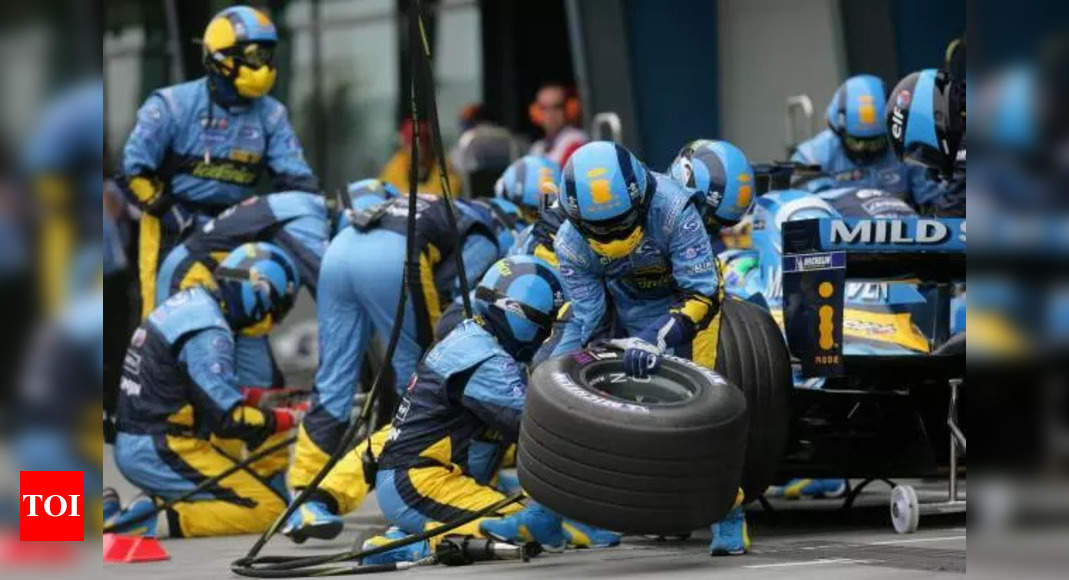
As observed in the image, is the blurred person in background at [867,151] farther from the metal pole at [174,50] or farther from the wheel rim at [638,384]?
the metal pole at [174,50]

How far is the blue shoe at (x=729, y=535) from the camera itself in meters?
7.66

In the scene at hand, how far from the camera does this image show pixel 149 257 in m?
11.6

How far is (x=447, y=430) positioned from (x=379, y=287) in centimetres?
210

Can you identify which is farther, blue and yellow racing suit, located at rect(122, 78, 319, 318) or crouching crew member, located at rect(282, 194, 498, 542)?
blue and yellow racing suit, located at rect(122, 78, 319, 318)

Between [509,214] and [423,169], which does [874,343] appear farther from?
[423,169]

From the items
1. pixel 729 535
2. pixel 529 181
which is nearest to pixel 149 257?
pixel 529 181

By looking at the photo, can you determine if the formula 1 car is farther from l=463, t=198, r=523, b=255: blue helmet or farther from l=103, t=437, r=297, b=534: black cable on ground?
l=103, t=437, r=297, b=534: black cable on ground

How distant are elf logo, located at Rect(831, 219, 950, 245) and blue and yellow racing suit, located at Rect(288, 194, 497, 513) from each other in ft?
7.06

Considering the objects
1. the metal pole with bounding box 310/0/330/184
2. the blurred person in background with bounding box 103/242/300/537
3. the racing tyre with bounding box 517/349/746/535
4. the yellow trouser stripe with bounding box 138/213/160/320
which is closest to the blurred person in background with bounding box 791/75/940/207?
the blurred person in background with bounding box 103/242/300/537

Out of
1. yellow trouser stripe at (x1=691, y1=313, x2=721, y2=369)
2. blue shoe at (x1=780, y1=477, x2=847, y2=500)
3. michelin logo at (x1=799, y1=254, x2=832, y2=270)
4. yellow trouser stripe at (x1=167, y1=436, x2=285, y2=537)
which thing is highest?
michelin logo at (x1=799, y1=254, x2=832, y2=270)

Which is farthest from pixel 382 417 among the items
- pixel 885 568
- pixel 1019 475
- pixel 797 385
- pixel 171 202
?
pixel 1019 475

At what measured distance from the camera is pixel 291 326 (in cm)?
1761

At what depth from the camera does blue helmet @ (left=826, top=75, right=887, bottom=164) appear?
36.1 feet

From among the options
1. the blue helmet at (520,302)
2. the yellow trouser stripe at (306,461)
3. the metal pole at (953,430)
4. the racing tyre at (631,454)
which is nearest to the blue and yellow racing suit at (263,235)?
the yellow trouser stripe at (306,461)
